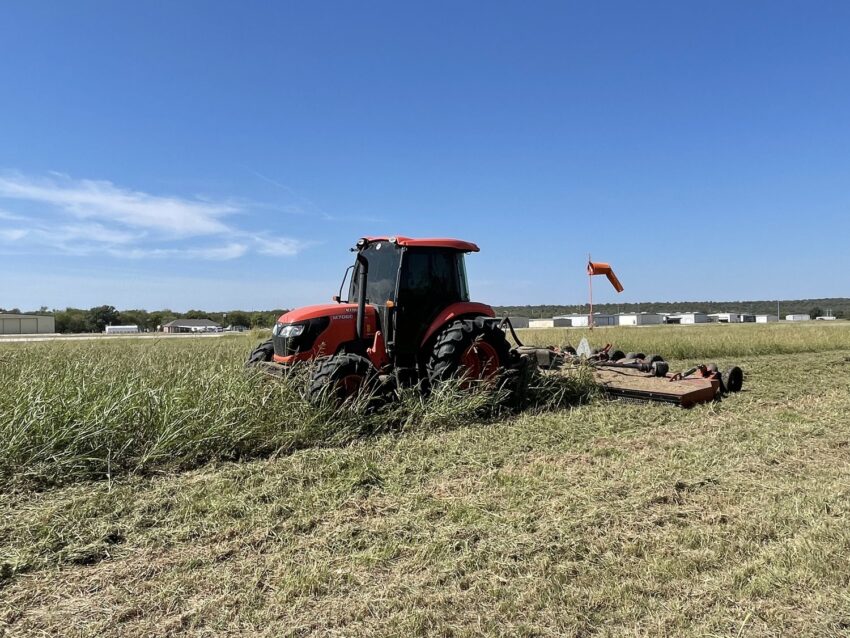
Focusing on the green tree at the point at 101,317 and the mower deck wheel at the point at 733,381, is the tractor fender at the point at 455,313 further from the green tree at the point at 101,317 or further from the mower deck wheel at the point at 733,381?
the green tree at the point at 101,317

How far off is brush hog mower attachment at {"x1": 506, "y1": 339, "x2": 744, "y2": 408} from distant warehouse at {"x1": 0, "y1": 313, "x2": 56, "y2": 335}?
235 feet

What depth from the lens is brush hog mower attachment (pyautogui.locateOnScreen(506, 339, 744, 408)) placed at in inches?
303

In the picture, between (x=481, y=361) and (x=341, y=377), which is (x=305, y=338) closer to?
(x=341, y=377)

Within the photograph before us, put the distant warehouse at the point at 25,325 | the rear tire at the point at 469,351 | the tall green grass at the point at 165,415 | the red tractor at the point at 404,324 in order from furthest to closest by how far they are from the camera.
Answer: the distant warehouse at the point at 25,325 → the rear tire at the point at 469,351 → the red tractor at the point at 404,324 → the tall green grass at the point at 165,415

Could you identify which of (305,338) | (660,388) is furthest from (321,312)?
(660,388)

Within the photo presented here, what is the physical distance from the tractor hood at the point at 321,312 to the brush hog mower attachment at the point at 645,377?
261 centimetres

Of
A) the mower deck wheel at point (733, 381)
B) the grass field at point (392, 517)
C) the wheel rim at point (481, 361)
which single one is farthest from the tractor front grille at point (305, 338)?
the mower deck wheel at point (733, 381)

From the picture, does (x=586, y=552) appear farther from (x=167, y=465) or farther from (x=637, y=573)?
(x=167, y=465)

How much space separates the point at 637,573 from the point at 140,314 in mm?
98601

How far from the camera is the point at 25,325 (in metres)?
66.4

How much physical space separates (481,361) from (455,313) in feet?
2.32

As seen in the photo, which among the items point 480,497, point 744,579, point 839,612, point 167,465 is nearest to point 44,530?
point 167,465

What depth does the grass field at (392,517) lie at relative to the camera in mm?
2602

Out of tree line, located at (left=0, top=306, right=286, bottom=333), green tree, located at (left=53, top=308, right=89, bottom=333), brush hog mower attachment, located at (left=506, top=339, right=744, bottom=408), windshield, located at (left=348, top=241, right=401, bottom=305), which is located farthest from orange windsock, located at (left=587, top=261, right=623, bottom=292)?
green tree, located at (left=53, top=308, right=89, bottom=333)
